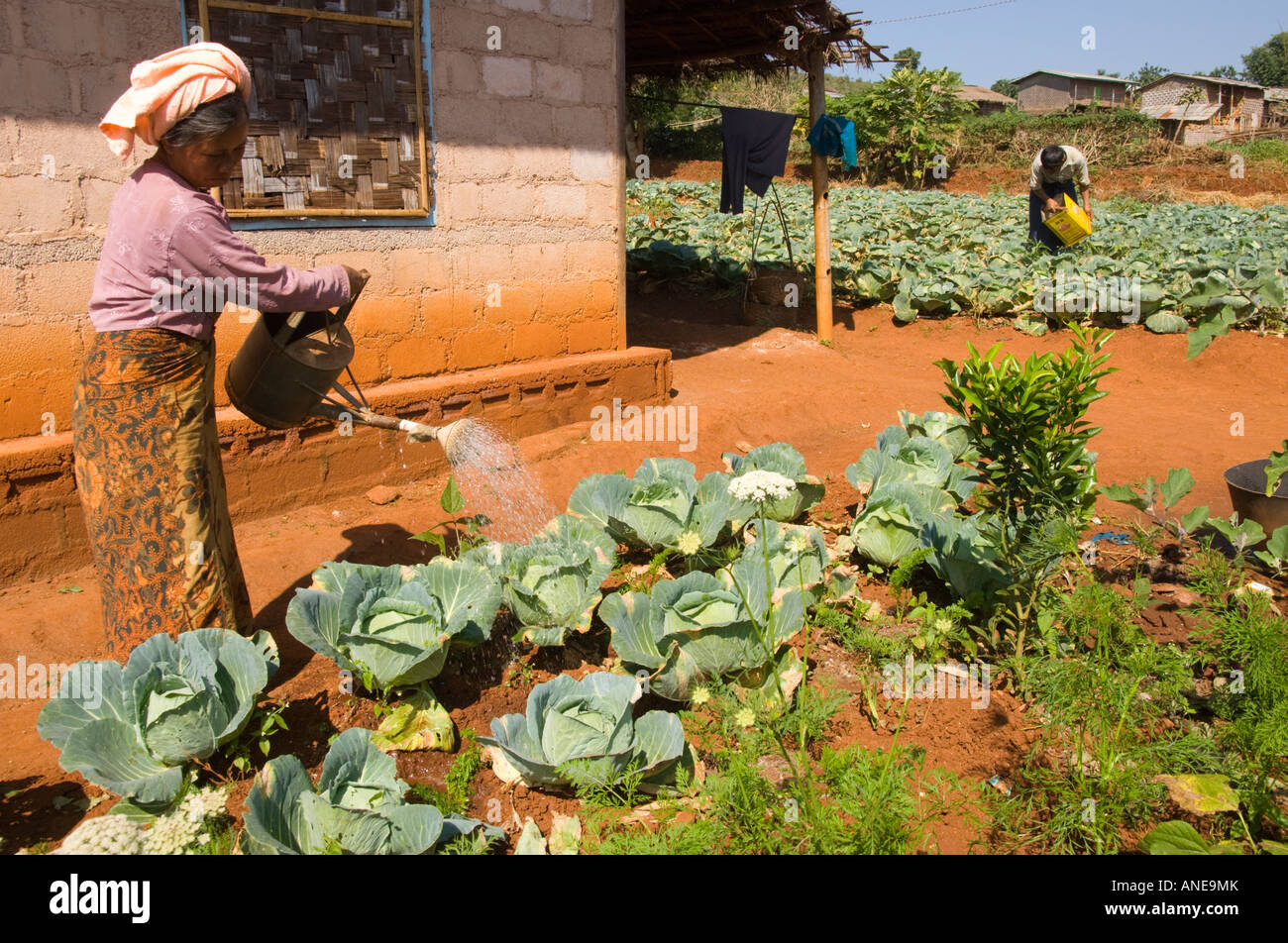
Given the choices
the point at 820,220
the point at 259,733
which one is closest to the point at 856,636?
the point at 259,733

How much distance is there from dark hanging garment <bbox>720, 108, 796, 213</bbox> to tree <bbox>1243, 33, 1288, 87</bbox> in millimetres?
67889

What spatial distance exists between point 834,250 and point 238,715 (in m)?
10.8

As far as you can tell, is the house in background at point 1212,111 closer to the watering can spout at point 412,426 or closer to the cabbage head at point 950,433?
the cabbage head at point 950,433

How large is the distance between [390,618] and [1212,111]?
40.6 metres

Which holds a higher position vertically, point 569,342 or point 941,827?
point 569,342

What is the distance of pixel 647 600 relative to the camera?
2973 mm

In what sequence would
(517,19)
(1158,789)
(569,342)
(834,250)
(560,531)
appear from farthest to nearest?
(834,250)
(569,342)
(517,19)
(560,531)
(1158,789)

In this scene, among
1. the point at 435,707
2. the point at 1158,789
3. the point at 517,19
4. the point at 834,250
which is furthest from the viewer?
the point at 834,250

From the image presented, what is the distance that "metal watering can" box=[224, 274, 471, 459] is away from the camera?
10.0 feet

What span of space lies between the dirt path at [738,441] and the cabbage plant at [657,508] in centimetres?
92

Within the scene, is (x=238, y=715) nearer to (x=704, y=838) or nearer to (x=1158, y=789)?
(x=704, y=838)

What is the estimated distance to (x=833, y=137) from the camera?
8.61 metres

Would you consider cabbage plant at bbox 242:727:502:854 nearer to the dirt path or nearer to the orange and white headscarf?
the dirt path

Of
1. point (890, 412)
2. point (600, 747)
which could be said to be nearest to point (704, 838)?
point (600, 747)
